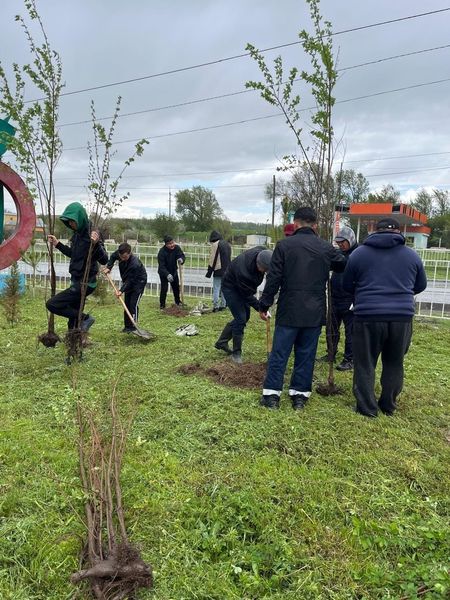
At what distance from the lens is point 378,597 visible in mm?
1917

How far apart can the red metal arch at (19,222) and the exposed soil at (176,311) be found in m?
2.88

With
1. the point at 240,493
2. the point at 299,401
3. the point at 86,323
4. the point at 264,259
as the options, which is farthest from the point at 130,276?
the point at 240,493

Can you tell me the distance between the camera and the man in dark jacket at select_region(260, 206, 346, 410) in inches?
Answer: 148

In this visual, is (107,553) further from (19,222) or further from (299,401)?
(19,222)

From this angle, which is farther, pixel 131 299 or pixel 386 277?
pixel 131 299

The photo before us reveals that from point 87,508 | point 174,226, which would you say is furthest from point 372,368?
point 174,226

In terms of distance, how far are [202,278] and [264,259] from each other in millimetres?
9658

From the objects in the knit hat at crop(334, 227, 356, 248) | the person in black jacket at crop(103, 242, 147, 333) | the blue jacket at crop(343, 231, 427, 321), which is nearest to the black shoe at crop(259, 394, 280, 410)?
the blue jacket at crop(343, 231, 427, 321)

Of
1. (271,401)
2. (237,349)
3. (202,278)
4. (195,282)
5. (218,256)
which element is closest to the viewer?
(271,401)

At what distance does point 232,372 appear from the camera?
15.4 feet

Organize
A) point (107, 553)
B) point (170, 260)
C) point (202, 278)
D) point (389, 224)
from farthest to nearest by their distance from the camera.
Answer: point (202, 278), point (170, 260), point (389, 224), point (107, 553)

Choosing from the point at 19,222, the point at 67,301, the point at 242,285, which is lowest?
the point at 67,301

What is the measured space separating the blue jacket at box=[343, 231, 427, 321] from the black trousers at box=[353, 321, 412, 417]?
10 centimetres

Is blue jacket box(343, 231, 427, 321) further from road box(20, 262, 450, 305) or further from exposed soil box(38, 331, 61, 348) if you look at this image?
road box(20, 262, 450, 305)
